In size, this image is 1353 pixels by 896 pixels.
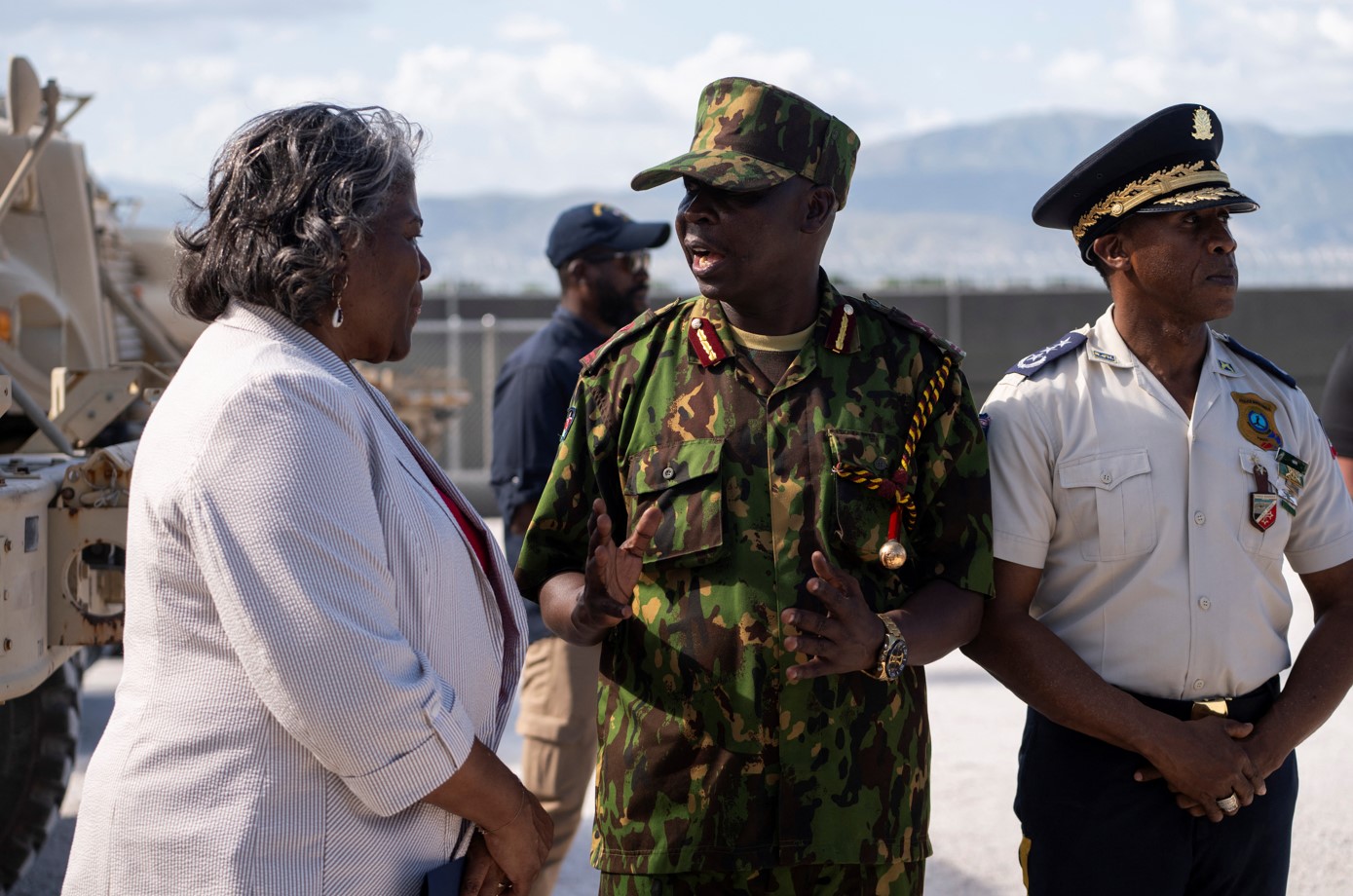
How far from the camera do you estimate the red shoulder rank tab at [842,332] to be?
2.56 m

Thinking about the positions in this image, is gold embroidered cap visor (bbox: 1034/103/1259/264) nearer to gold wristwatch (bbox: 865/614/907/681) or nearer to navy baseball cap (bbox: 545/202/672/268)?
gold wristwatch (bbox: 865/614/907/681)

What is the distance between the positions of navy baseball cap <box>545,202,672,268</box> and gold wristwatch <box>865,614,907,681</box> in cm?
251

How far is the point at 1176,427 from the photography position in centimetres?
272

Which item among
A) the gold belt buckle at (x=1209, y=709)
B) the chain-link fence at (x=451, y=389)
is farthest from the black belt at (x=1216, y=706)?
the chain-link fence at (x=451, y=389)

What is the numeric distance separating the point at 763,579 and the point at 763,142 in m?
0.74

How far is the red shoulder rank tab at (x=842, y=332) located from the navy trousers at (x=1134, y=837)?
32.8 inches

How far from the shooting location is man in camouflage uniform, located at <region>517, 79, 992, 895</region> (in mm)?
2422

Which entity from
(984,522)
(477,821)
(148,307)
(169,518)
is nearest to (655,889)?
(477,821)

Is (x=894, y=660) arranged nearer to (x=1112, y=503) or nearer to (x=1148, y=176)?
(x=1112, y=503)

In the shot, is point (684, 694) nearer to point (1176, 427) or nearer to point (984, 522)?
point (984, 522)

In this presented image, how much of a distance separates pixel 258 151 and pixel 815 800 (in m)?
1.33

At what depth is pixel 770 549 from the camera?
2.47m

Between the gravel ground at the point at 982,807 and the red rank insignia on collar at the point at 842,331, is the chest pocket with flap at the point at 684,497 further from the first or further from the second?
the gravel ground at the point at 982,807

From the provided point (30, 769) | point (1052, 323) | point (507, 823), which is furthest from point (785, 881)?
point (1052, 323)
